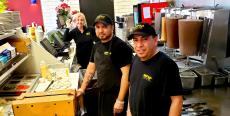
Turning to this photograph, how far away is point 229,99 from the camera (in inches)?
159

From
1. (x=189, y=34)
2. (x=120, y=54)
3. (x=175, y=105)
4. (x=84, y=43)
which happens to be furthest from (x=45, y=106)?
(x=189, y=34)

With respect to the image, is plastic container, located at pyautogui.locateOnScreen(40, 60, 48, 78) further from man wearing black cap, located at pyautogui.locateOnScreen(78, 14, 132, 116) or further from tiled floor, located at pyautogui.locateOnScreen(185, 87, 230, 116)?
tiled floor, located at pyautogui.locateOnScreen(185, 87, 230, 116)

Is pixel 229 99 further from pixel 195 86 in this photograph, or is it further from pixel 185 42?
pixel 185 42

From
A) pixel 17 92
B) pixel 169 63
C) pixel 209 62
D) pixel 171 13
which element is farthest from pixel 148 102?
pixel 171 13

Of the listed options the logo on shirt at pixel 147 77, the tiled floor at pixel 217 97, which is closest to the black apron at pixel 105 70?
the logo on shirt at pixel 147 77

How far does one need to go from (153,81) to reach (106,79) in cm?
101

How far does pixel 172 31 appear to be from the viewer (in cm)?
480

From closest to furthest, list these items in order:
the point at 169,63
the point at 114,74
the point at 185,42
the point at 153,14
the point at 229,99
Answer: the point at 169,63 → the point at 114,74 → the point at 229,99 → the point at 185,42 → the point at 153,14

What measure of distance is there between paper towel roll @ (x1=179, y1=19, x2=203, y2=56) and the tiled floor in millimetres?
678

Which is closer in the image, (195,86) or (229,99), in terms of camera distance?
(229,99)

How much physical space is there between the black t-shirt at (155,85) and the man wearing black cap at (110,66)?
664mm

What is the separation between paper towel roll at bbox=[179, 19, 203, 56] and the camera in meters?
4.28

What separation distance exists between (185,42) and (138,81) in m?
2.66

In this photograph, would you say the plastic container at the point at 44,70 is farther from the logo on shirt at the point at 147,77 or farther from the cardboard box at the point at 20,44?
the logo on shirt at the point at 147,77
